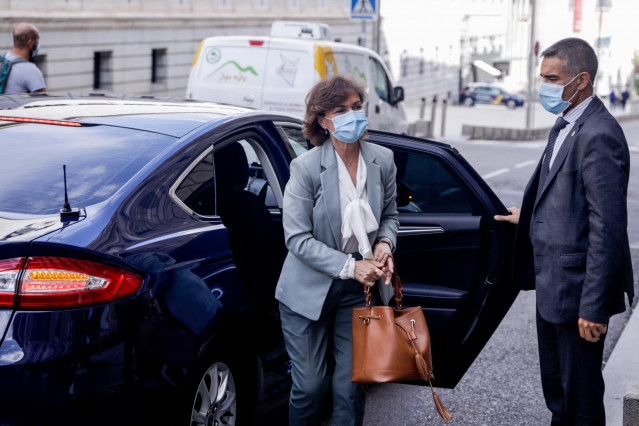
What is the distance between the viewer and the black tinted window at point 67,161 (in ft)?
11.3

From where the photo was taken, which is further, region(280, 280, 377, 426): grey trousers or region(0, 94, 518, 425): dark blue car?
region(280, 280, 377, 426): grey trousers

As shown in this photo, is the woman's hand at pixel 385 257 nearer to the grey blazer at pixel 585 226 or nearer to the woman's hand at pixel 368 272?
the woman's hand at pixel 368 272

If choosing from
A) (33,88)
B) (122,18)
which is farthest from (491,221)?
(122,18)

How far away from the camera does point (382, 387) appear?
5406 millimetres

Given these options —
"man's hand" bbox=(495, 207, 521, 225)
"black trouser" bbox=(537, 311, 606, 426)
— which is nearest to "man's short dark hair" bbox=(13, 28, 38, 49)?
"man's hand" bbox=(495, 207, 521, 225)

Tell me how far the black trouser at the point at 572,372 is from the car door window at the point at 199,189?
1411 mm

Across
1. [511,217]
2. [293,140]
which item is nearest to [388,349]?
[511,217]

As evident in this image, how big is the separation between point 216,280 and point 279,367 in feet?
2.20

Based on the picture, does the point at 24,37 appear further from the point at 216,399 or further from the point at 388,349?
the point at 388,349

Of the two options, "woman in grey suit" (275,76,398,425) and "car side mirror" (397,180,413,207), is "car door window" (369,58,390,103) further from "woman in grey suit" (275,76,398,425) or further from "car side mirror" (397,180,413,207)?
"woman in grey suit" (275,76,398,425)

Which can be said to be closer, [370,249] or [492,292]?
[370,249]

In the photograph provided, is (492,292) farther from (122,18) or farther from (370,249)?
(122,18)

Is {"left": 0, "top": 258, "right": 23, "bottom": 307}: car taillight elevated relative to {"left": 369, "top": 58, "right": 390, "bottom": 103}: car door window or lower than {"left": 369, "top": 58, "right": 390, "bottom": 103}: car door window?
lower

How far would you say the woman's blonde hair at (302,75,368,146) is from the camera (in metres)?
3.74
